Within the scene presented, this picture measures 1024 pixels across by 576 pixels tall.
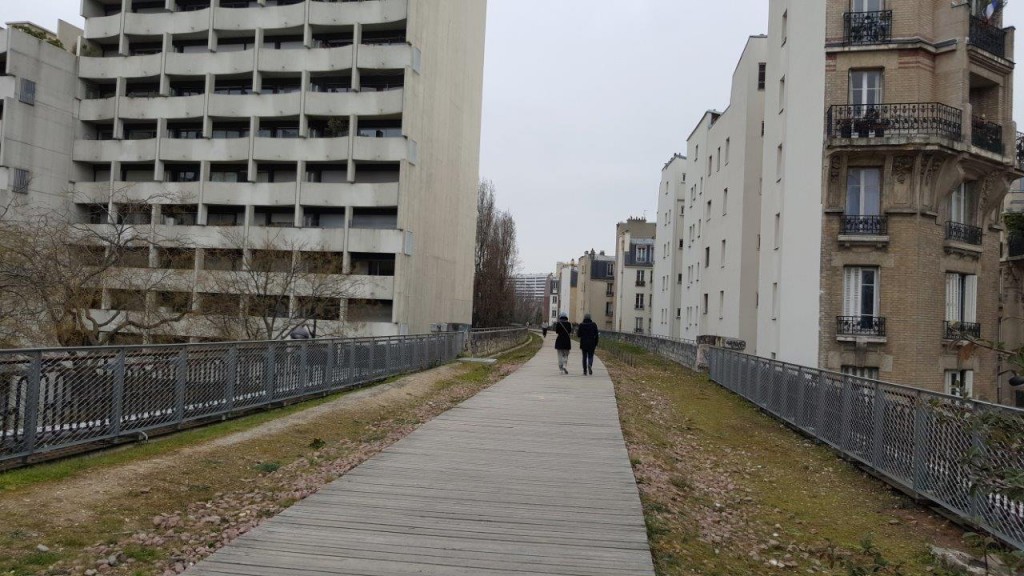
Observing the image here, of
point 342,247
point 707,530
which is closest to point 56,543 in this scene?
point 707,530

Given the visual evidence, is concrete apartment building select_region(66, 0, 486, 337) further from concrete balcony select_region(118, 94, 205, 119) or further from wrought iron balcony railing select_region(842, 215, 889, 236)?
wrought iron balcony railing select_region(842, 215, 889, 236)

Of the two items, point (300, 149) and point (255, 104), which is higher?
point (255, 104)

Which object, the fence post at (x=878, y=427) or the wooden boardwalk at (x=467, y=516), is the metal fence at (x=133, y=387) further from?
the fence post at (x=878, y=427)

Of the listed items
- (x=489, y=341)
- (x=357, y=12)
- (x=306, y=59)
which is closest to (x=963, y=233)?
(x=489, y=341)

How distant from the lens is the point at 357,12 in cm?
4044

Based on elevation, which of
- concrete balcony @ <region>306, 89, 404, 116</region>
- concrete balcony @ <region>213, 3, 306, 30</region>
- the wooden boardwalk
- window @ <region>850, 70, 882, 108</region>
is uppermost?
concrete balcony @ <region>213, 3, 306, 30</region>

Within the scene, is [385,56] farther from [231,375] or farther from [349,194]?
[231,375]

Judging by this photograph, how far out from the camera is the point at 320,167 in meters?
42.3

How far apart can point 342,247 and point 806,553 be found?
35.7m

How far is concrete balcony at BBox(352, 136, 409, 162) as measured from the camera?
39.3 meters

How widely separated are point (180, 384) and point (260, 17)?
122 ft

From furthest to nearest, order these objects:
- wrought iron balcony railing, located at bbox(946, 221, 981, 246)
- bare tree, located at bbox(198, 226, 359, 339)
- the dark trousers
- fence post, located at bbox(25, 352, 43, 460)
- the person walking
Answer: bare tree, located at bbox(198, 226, 359, 339), wrought iron balcony railing, located at bbox(946, 221, 981, 246), the person walking, the dark trousers, fence post, located at bbox(25, 352, 43, 460)

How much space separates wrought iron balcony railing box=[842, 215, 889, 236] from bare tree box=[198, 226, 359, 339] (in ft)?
60.2

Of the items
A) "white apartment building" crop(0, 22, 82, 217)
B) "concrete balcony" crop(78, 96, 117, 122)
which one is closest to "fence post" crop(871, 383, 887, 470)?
"white apartment building" crop(0, 22, 82, 217)
